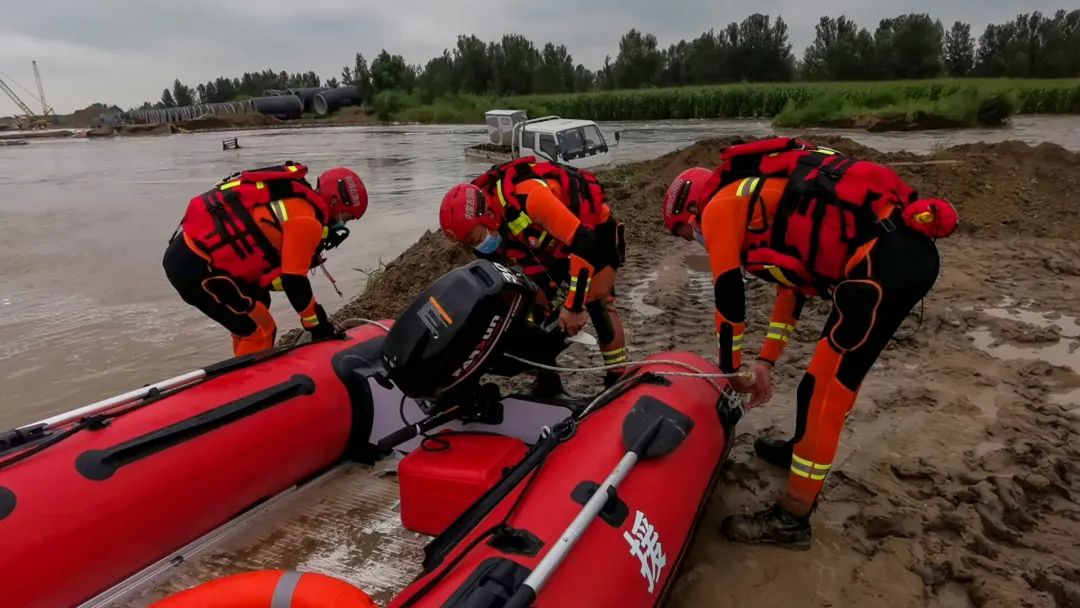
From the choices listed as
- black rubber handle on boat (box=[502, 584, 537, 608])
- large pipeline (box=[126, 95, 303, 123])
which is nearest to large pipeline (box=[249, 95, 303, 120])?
large pipeline (box=[126, 95, 303, 123])

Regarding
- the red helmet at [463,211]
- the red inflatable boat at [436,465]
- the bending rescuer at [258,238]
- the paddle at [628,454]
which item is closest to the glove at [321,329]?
the bending rescuer at [258,238]

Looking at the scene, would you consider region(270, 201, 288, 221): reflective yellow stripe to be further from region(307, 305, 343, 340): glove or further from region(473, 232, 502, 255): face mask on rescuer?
region(473, 232, 502, 255): face mask on rescuer

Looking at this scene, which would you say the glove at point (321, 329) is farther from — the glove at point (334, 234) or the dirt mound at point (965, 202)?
the dirt mound at point (965, 202)

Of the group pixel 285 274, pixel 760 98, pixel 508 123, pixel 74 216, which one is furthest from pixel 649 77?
pixel 285 274

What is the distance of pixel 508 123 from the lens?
15297 mm

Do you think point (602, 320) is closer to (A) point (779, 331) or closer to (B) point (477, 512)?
(A) point (779, 331)

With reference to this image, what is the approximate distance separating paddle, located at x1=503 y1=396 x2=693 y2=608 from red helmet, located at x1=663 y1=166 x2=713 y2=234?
67 cm

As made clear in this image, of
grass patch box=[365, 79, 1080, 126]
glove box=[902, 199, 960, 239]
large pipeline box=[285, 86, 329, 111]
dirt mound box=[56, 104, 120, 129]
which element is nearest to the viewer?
glove box=[902, 199, 960, 239]

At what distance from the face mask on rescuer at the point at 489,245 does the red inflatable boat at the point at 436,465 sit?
57 centimetres

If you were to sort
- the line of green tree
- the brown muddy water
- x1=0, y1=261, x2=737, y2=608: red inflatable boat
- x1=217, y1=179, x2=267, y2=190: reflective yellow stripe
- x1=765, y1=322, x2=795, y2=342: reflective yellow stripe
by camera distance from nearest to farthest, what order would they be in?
x1=0, y1=261, x2=737, y2=608: red inflatable boat → x1=765, y1=322, x2=795, y2=342: reflective yellow stripe → x1=217, y1=179, x2=267, y2=190: reflective yellow stripe → the brown muddy water → the line of green tree

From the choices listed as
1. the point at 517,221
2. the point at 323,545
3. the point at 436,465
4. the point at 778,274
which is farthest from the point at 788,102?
the point at 323,545

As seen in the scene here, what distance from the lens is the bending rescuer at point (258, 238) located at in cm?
308

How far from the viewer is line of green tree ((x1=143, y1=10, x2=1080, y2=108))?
1522 inches

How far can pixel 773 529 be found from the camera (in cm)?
229
